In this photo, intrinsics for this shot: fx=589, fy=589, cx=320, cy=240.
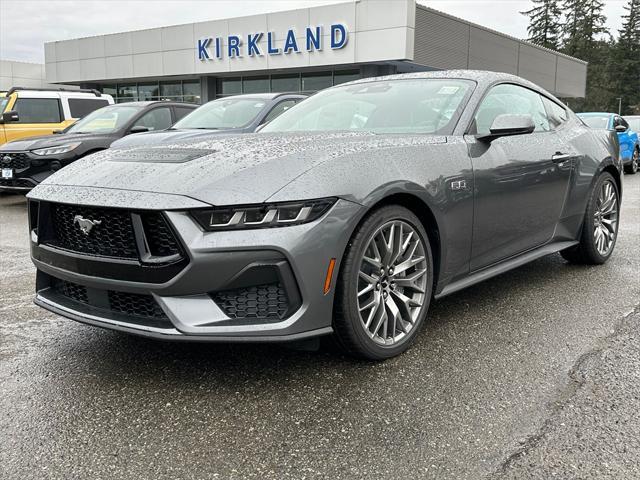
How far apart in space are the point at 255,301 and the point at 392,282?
30.7 inches

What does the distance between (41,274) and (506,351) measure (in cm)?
244

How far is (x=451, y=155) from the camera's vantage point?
323 cm

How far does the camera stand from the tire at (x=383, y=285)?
8.79 feet

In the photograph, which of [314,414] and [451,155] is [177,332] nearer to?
[314,414]

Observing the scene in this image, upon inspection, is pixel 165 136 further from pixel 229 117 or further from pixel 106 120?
pixel 106 120

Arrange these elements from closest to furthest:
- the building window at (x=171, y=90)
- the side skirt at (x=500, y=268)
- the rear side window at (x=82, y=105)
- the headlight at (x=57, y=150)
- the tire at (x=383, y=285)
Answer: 1. the tire at (x=383, y=285)
2. the side skirt at (x=500, y=268)
3. the headlight at (x=57, y=150)
4. the rear side window at (x=82, y=105)
5. the building window at (x=171, y=90)

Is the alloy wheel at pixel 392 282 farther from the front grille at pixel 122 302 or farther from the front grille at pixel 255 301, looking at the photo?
the front grille at pixel 122 302

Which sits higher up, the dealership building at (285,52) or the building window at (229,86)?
the dealership building at (285,52)

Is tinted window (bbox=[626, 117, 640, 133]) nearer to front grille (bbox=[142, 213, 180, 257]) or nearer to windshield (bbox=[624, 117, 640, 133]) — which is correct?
windshield (bbox=[624, 117, 640, 133])

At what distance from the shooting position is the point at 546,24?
74.7 m

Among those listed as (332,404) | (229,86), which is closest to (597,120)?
(332,404)

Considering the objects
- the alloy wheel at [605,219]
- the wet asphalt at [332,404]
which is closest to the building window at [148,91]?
the alloy wheel at [605,219]

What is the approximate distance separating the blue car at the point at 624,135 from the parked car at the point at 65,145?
922 cm

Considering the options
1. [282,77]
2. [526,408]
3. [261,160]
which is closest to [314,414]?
[526,408]
